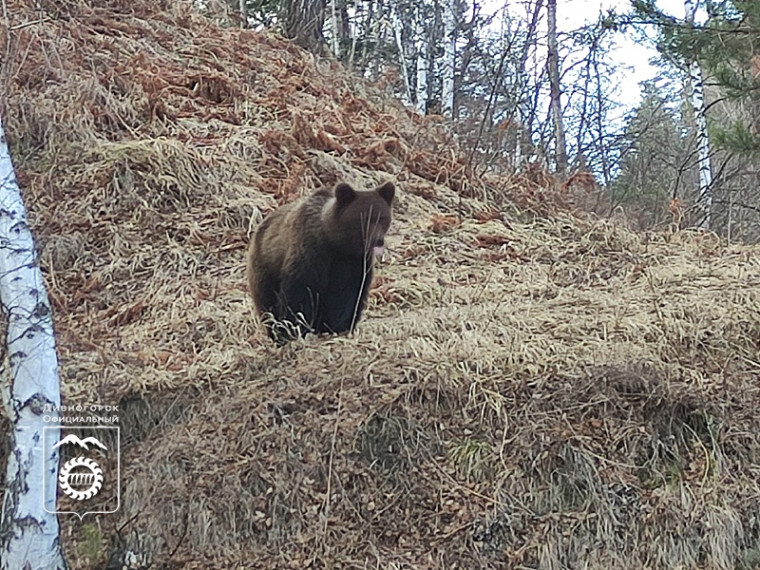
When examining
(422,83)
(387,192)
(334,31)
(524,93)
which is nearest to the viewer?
(387,192)

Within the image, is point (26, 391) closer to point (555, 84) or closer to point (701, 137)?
point (701, 137)

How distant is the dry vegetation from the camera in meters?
5.18

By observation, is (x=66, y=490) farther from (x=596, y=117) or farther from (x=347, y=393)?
(x=596, y=117)

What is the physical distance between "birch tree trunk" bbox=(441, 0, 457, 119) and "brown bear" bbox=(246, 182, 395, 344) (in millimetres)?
9103

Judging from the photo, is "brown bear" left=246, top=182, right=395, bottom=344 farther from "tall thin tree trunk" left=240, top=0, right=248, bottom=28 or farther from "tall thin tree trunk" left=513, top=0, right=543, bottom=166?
"tall thin tree trunk" left=240, top=0, right=248, bottom=28

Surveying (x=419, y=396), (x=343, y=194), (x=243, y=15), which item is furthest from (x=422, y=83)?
(x=419, y=396)

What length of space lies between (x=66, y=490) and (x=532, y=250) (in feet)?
18.1

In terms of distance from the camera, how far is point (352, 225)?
236 inches

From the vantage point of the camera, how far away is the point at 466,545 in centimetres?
509

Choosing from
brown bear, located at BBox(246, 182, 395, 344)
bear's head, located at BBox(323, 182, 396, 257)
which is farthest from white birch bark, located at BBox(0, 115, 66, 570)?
bear's head, located at BBox(323, 182, 396, 257)

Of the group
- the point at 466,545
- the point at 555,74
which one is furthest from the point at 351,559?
the point at 555,74

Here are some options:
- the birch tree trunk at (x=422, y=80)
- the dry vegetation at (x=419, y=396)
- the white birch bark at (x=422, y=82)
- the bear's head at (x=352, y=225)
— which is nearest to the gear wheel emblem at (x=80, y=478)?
the dry vegetation at (x=419, y=396)

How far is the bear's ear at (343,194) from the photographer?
19.6ft

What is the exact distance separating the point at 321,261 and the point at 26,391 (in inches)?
82.3
